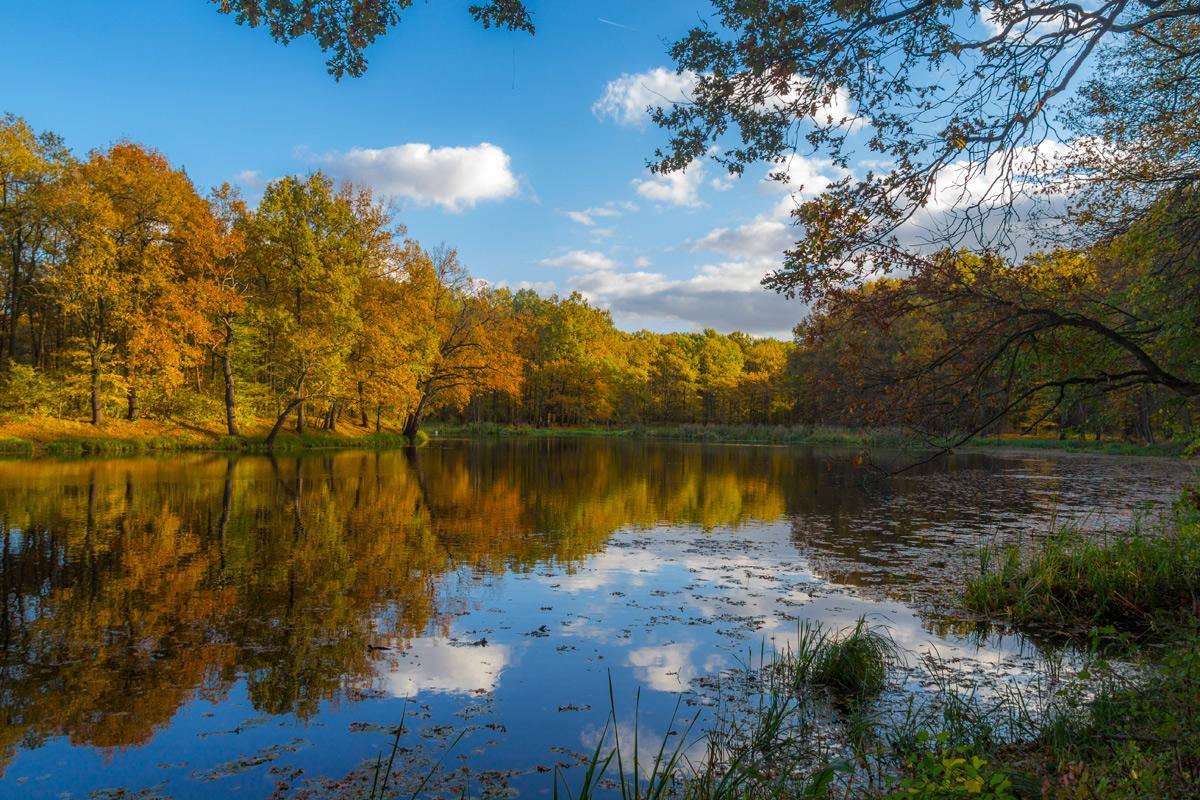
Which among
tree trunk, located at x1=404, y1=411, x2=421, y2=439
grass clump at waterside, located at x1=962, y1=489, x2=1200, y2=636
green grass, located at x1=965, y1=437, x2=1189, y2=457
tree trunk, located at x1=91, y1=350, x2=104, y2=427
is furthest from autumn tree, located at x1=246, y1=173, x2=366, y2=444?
green grass, located at x1=965, y1=437, x2=1189, y2=457

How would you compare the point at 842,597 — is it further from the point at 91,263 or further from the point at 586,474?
the point at 91,263

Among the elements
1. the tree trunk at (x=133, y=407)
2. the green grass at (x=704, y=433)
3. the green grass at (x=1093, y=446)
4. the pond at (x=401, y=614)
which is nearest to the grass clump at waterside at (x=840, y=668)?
the pond at (x=401, y=614)

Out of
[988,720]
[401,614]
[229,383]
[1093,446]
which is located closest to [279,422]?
[229,383]

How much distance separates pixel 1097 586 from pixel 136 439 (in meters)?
33.7

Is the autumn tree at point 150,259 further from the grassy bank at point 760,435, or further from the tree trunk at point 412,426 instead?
the grassy bank at point 760,435

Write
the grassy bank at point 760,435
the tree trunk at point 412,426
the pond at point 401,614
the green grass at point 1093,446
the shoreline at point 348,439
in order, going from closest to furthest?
the pond at point 401,614 → the shoreline at point 348,439 → the green grass at point 1093,446 → the tree trunk at point 412,426 → the grassy bank at point 760,435

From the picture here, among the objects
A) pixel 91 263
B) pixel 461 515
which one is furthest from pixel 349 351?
pixel 461 515

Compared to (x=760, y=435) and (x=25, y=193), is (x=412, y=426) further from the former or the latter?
(x=760, y=435)

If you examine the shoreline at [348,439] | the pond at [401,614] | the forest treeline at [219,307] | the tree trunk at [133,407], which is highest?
the forest treeline at [219,307]

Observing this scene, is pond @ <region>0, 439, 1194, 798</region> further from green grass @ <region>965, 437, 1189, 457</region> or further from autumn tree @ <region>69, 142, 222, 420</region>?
green grass @ <region>965, 437, 1189, 457</region>

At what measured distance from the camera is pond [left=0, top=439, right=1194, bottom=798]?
5.03m

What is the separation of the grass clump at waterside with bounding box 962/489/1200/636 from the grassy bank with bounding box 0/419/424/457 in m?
31.6

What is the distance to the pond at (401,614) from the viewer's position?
5.03m

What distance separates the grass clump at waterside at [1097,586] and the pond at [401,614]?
0.94 metres
